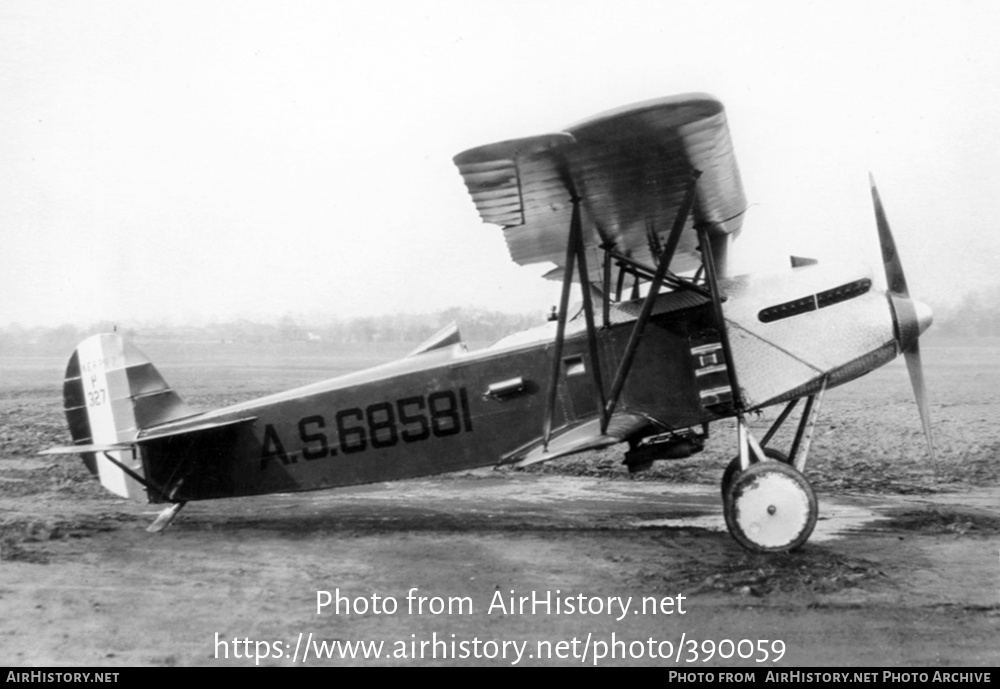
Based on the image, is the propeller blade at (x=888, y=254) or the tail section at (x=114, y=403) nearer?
the propeller blade at (x=888, y=254)

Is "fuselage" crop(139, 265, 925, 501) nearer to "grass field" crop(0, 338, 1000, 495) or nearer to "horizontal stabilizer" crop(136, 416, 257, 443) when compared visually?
"horizontal stabilizer" crop(136, 416, 257, 443)

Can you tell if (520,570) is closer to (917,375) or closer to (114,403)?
(917,375)

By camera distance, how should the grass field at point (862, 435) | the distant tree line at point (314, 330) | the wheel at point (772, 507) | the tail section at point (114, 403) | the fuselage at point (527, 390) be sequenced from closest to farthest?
the wheel at point (772, 507) → the fuselage at point (527, 390) → the tail section at point (114, 403) → the grass field at point (862, 435) → the distant tree line at point (314, 330)

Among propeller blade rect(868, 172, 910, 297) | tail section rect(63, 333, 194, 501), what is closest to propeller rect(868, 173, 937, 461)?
propeller blade rect(868, 172, 910, 297)

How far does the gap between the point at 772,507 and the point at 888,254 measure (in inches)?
78.0

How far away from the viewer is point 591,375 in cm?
557

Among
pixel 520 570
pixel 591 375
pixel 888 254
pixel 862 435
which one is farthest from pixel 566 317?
pixel 862 435

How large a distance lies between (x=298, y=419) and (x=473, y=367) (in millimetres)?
1520

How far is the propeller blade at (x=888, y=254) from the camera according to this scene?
5.14 metres

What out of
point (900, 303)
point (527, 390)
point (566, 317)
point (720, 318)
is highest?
point (566, 317)

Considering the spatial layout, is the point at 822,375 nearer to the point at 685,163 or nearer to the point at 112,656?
the point at 685,163

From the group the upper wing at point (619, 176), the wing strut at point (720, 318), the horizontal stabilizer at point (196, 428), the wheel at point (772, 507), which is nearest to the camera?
the upper wing at point (619, 176)

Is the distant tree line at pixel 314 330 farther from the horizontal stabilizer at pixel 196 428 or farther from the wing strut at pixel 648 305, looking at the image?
the wing strut at pixel 648 305

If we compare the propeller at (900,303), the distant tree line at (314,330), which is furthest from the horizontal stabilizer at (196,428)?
the distant tree line at (314,330)
